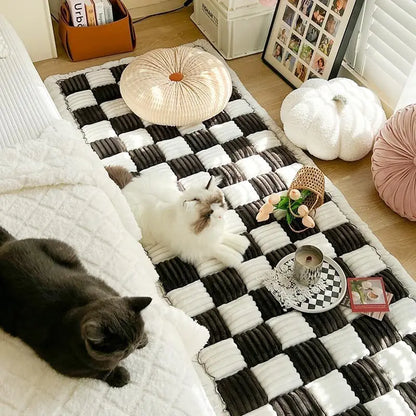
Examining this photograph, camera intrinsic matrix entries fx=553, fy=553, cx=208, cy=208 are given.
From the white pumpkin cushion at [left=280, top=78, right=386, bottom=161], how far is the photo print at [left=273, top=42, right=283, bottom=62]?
0.43 meters

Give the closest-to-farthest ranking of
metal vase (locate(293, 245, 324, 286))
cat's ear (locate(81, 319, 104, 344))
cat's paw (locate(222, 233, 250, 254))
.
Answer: cat's ear (locate(81, 319, 104, 344)) → metal vase (locate(293, 245, 324, 286)) → cat's paw (locate(222, 233, 250, 254))

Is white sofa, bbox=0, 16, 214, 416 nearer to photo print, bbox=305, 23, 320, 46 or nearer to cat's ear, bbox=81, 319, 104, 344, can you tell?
cat's ear, bbox=81, 319, 104, 344

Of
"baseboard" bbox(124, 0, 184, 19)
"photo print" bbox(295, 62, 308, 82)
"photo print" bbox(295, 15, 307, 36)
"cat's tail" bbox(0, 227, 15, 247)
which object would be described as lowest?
"baseboard" bbox(124, 0, 184, 19)

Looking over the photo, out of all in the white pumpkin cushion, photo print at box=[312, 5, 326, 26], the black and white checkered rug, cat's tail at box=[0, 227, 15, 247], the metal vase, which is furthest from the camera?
photo print at box=[312, 5, 326, 26]

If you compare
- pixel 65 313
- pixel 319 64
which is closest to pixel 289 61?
pixel 319 64

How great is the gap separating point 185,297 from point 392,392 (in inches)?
27.7

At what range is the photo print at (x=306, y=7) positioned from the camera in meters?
2.50

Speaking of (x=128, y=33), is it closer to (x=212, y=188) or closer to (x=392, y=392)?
(x=212, y=188)

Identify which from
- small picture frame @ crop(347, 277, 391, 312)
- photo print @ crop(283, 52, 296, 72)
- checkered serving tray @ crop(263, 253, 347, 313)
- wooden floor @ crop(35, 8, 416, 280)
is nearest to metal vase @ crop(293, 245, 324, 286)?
checkered serving tray @ crop(263, 253, 347, 313)

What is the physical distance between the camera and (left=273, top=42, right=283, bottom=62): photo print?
271cm

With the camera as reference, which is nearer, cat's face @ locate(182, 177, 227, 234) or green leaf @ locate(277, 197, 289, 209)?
cat's face @ locate(182, 177, 227, 234)

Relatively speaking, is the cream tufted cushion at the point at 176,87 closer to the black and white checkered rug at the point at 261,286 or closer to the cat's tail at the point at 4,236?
the black and white checkered rug at the point at 261,286

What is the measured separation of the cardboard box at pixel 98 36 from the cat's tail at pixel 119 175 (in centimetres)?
98

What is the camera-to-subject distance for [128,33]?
2777 millimetres
